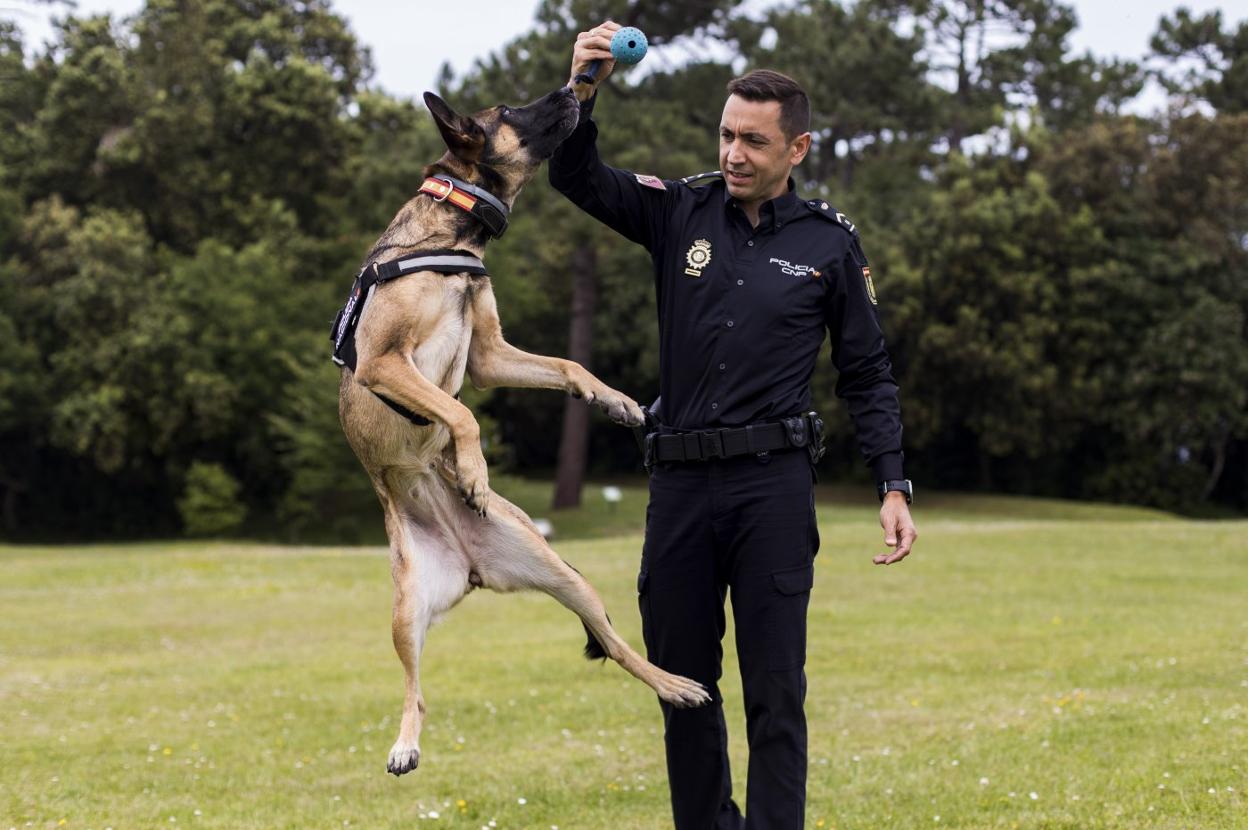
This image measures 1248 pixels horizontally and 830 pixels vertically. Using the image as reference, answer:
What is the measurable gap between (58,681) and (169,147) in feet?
90.6

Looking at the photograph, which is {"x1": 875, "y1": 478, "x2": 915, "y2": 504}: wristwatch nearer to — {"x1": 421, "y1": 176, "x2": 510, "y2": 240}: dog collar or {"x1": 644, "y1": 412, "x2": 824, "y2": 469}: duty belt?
{"x1": 644, "y1": 412, "x2": 824, "y2": 469}: duty belt

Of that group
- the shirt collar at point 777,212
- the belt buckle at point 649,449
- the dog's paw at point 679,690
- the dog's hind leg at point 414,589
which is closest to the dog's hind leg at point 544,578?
the dog's paw at point 679,690

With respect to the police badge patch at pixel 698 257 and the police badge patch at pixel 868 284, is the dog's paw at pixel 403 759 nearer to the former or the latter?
the police badge patch at pixel 698 257

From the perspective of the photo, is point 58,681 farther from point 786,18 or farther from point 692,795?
point 786,18

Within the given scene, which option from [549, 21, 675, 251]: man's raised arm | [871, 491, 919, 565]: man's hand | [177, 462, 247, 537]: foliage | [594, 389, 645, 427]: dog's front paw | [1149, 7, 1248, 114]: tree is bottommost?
[177, 462, 247, 537]: foliage

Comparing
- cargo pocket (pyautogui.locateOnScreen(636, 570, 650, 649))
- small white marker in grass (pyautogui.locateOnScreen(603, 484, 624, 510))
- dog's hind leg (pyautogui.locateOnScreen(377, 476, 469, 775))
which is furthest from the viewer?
small white marker in grass (pyautogui.locateOnScreen(603, 484, 624, 510))

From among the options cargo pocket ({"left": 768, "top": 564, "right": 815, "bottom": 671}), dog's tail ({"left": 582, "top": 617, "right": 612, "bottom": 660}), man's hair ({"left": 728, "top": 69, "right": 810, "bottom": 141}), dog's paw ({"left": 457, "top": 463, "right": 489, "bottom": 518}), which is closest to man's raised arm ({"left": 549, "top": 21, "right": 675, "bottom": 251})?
man's hair ({"left": 728, "top": 69, "right": 810, "bottom": 141})

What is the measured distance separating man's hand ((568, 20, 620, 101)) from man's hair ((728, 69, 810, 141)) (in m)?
0.41

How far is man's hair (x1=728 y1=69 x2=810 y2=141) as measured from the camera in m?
4.13

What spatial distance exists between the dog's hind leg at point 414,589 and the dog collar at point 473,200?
962 millimetres

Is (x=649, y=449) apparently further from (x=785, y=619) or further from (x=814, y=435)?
(x=785, y=619)

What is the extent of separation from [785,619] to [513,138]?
1803 mm

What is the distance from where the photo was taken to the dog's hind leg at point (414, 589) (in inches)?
164

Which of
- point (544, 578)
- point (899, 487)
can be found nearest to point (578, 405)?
point (544, 578)
